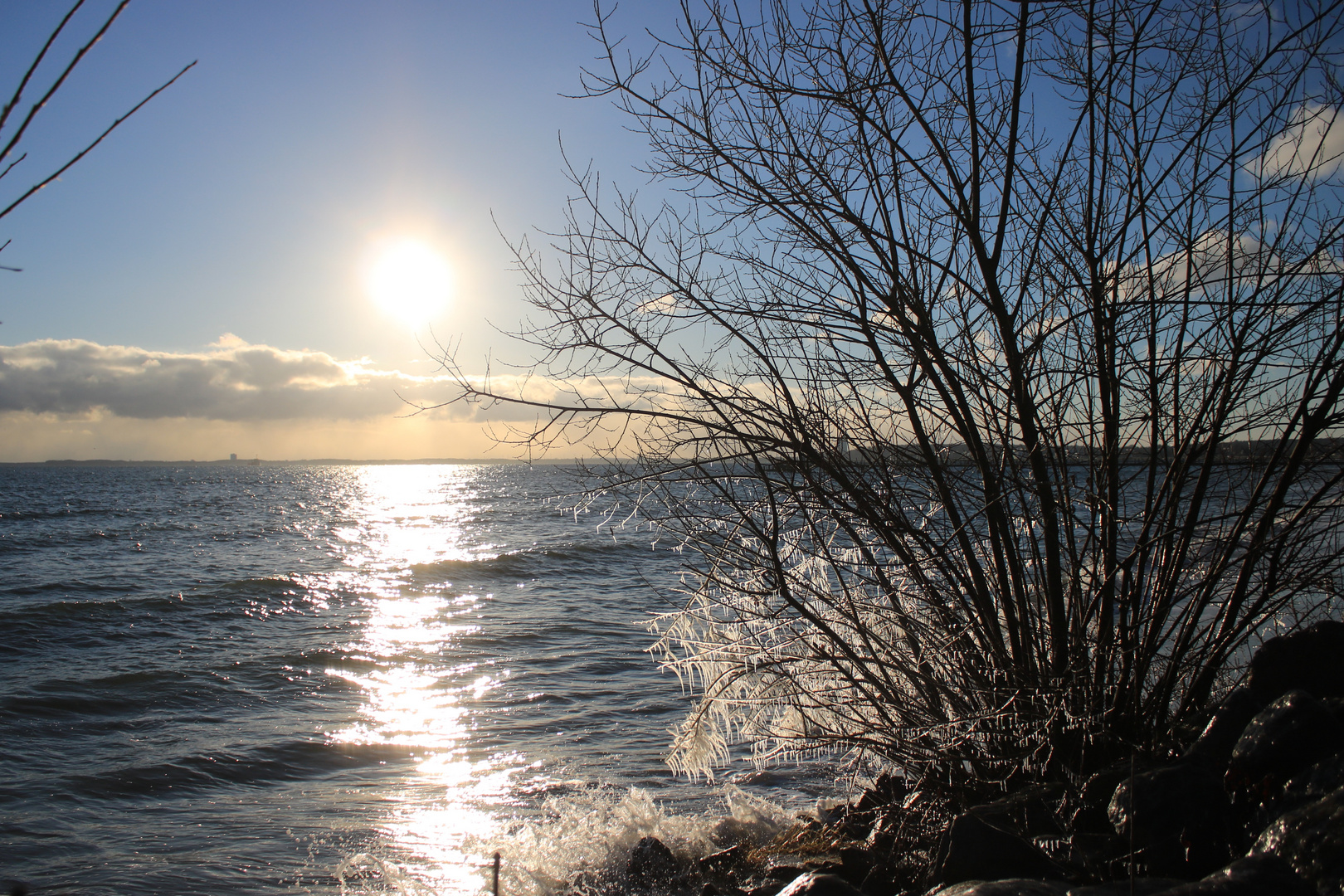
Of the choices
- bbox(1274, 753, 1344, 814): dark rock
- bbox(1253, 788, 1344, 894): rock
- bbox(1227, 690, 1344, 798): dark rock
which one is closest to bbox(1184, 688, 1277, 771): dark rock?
bbox(1227, 690, 1344, 798): dark rock

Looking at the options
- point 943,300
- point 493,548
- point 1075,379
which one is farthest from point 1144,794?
point 493,548

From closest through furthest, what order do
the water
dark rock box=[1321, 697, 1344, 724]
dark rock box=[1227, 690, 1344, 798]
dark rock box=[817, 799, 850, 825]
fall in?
dark rock box=[1227, 690, 1344, 798] < dark rock box=[1321, 697, 1344, 724] < dark rock box=[817, 799, 850, 825] < the water

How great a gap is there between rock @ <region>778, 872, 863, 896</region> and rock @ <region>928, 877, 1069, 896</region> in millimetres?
914

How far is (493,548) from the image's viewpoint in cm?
3222

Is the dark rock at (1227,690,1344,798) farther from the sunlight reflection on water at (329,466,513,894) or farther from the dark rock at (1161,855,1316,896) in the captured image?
the sunlight reflection on water at (329,466,513,894)

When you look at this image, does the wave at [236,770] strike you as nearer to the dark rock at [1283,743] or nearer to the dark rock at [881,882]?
the dark rock at [881,882]

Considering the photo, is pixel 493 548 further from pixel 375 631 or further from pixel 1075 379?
pixel 1075 379

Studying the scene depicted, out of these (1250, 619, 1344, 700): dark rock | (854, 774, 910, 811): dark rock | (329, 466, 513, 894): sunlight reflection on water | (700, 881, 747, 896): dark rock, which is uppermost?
(1250, 619, 1344, 700): dark rock

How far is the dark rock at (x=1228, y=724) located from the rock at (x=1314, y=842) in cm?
79

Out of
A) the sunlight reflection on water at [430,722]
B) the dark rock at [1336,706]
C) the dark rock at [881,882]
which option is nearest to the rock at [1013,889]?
the dark rock at [881,882]

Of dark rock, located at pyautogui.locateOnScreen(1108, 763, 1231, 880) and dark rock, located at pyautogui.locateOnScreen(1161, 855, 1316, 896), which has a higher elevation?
dark rock, located at pyautogui.locateOnScreen(1161, 855, 1316, 896)

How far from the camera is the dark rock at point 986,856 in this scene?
136 inches

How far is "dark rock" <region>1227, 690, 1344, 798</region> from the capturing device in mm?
3109

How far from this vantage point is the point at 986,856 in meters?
3.51
